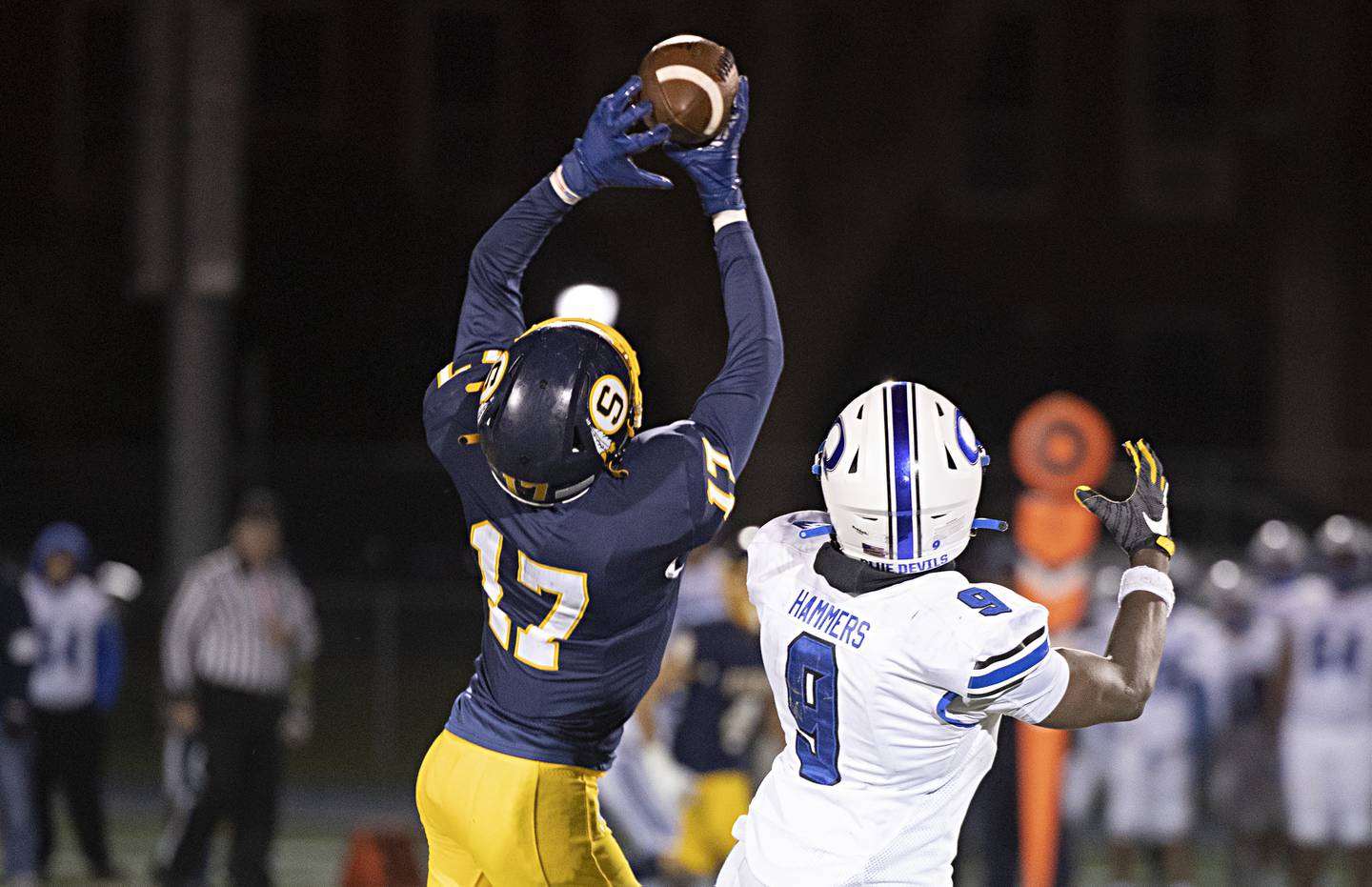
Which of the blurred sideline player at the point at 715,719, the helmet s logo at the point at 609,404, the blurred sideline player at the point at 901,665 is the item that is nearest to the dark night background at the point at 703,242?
the blurred sideline player at the point at 715,719

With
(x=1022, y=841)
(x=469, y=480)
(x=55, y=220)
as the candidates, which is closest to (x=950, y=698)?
(x=469, y=480)

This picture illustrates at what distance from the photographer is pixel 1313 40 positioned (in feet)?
73.3

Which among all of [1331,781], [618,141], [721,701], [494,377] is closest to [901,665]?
[494,377]

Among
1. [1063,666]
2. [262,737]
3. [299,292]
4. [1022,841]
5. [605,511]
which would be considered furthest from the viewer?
[299,292]

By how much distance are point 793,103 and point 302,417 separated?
7.57 meters

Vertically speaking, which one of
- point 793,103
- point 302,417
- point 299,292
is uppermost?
point 793,103

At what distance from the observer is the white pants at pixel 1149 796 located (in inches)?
363

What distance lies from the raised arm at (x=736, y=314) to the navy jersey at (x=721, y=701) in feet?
14.1

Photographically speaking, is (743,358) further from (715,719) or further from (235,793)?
(235,793)

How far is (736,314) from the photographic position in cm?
391

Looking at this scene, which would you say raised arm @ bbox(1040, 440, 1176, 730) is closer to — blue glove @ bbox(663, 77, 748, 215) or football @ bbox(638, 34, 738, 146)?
blue glove @ bbox(663, 77, 748, 215)

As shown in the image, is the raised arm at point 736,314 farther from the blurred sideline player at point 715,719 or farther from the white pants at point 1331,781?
the white pants at point 1331,781

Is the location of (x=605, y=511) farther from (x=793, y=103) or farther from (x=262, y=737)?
(x=793, y=103)

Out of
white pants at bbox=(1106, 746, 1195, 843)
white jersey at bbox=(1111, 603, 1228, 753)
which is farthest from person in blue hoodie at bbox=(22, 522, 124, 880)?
white jersey at bbox=(1111, 603, 1228, 753)
